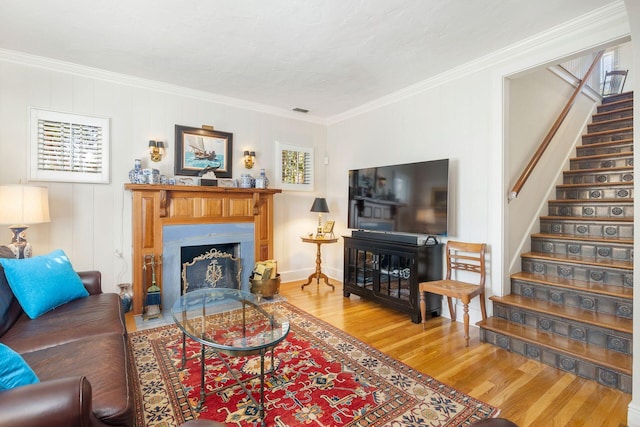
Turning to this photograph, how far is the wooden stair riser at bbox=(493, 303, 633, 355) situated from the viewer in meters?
2.22

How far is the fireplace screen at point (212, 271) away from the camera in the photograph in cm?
384

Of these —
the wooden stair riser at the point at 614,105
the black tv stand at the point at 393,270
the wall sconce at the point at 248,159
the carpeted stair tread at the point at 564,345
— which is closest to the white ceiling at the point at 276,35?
the wall sconce at the point at 248,159

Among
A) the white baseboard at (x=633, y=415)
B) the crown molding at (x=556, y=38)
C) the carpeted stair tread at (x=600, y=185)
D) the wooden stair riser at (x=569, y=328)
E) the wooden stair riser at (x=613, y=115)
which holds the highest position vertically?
the crown molding at (x=556, y=38)

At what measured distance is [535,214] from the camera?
3531 millimetres

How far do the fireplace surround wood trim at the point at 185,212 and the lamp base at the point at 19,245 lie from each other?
34.1 inches

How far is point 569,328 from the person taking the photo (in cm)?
246

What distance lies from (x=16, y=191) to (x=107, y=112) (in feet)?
4.41

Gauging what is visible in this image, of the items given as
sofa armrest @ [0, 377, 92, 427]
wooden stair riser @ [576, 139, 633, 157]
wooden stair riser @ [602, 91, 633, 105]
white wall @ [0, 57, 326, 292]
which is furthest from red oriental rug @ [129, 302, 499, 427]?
wooden stair riser @ [602, 91, 633, 105]

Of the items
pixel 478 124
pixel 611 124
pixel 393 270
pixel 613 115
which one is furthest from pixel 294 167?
pixel 613 115

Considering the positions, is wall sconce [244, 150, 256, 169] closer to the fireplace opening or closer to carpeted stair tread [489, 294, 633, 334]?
the fireplace opening

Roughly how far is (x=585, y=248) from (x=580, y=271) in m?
0.35

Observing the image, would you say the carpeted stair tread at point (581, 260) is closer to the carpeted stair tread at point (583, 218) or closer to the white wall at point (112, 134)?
A: the carpeted stair tread at point (583, 218)

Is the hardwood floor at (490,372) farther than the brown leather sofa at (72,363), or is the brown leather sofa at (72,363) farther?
the hardwood floor at (490,372)

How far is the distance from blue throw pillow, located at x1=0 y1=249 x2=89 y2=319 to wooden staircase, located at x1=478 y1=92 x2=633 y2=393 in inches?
134
